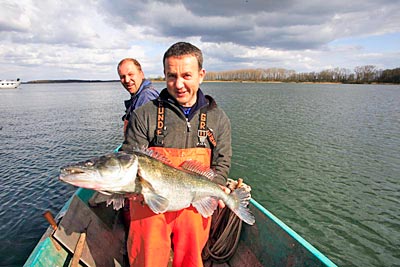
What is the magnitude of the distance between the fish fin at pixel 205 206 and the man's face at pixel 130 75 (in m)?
3.74

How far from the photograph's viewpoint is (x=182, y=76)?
3279 mm

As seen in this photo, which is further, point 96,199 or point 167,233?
point 96,199

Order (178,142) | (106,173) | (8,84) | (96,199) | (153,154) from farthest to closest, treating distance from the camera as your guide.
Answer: (8,84) < (96,199) < (178,142) < (153,154) < (106,173)

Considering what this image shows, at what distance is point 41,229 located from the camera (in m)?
8.27

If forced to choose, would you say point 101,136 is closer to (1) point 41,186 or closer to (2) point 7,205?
(1) point 41,186

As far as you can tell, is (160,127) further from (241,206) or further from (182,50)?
(241,206)

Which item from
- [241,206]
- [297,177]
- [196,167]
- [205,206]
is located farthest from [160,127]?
[297,177]

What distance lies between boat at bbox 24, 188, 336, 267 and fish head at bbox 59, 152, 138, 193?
6.98 ft

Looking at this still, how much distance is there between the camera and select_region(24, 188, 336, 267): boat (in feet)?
12.6

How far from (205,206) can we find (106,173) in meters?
1.39

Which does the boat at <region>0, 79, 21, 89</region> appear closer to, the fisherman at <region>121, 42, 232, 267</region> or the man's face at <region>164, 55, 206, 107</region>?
the fisherman at <region>121, 42, 232, 267</region>

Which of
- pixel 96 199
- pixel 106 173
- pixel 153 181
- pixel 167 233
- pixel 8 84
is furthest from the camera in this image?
pixel 8 84

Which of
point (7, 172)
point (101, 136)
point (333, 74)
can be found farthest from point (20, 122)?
point (333, 74)

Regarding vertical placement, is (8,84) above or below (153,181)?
below
